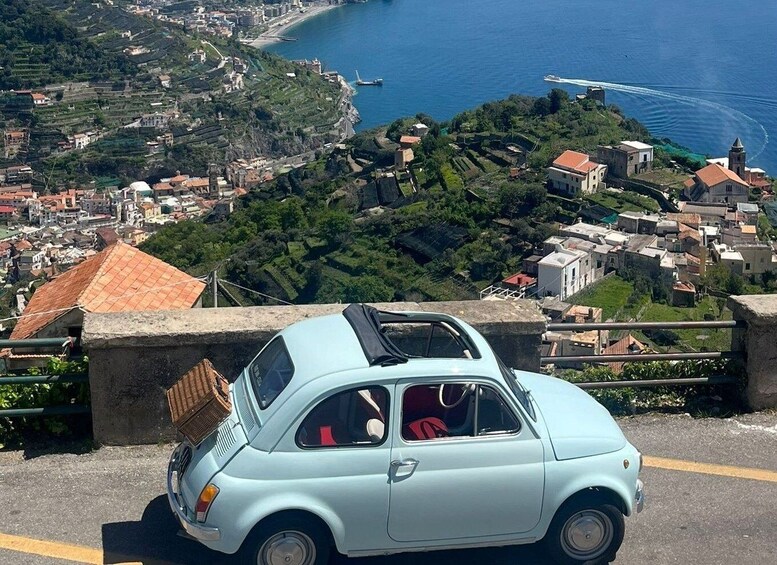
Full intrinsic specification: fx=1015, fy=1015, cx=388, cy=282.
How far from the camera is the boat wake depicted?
66750 mm

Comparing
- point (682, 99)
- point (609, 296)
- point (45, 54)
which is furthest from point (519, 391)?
point (45, 54)

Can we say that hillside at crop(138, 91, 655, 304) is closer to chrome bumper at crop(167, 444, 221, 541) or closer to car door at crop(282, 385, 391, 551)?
chrome bumper at crop(167, 444, 221, 541)

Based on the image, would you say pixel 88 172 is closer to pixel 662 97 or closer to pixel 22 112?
pixel 22 112

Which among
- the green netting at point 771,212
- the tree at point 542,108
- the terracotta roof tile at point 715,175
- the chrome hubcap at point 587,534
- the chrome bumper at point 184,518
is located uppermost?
the chrome bumper at point 184,518

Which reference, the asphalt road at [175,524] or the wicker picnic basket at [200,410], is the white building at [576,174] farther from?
the wicker picnic basket at [200,410]

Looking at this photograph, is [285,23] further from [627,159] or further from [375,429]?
[375,429]

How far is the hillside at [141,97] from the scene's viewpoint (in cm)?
8906

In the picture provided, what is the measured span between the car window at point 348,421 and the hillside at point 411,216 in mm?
27676

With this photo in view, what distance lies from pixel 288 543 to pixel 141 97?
102802 millimetres

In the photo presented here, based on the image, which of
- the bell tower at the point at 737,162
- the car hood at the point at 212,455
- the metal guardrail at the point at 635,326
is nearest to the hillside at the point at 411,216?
the bell tower at the point at 737,162

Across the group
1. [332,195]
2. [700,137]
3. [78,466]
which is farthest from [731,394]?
[700,137]

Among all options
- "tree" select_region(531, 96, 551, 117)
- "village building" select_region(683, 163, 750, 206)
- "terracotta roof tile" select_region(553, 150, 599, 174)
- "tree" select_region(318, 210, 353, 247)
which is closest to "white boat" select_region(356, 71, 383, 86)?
"tree" select_region(531, 96, 551, 117)

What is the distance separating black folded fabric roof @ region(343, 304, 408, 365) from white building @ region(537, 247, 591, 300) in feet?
104

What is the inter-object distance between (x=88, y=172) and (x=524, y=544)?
8644 centimetres
